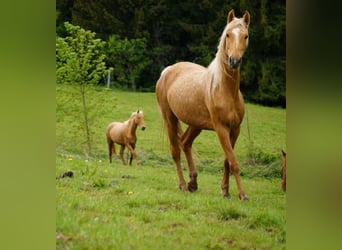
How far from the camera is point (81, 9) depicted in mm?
3283

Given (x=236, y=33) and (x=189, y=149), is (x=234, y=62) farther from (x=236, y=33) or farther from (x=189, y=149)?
(x=189, y=149)

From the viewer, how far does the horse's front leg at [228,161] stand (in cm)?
342

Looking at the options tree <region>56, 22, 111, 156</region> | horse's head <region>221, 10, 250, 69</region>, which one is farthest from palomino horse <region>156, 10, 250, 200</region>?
tree <region>56, 22, 111, 156</region>

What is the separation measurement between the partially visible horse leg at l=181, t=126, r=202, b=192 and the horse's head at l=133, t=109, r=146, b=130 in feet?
0.85

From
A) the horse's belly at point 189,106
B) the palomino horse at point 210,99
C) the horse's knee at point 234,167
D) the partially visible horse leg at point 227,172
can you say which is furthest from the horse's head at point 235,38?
the horse's knee at point 234,167

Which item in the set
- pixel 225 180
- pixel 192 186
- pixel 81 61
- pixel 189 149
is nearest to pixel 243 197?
pixel 225 180

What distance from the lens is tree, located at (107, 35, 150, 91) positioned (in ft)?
11.1

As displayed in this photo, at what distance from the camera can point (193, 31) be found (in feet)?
11.3

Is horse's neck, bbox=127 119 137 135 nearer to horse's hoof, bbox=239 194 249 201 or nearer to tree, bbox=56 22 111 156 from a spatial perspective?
tree, bbox=56 22 111 156

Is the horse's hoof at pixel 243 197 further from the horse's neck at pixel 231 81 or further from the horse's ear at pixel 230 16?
the horse's ear at pixel 230 16

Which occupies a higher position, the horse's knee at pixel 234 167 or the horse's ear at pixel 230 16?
the horse's ear at pixel 230 16

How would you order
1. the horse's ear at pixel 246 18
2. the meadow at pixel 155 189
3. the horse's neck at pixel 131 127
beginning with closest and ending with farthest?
the meadow at pixel 155 189
the horse's ear at pixel 246 18
the horse's neck at pixel 131 127
